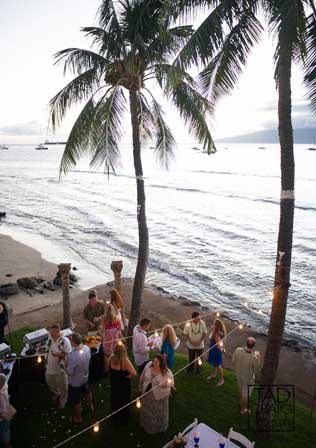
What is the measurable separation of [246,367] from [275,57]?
5.63 meters

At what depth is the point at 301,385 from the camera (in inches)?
410

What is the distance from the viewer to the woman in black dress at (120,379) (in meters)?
6.05

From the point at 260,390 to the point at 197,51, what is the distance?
232 inches

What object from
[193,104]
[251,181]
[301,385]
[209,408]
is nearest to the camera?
[209,408]

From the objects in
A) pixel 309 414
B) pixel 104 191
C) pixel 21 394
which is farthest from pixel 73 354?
pixel 104 191

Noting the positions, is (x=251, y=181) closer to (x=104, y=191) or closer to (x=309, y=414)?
(x=104, y=191)

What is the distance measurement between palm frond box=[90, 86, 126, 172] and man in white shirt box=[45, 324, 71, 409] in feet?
14.2

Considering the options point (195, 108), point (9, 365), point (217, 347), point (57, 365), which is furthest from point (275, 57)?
point (9, 365)

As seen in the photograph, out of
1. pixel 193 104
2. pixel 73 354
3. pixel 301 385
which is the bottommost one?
pixel 301 385

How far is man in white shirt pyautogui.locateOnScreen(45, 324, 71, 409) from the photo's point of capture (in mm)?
6578

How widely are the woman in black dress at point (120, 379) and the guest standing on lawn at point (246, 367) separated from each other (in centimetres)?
223

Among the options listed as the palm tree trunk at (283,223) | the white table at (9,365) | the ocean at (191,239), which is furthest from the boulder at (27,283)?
the palm tree trunk at (283,223)

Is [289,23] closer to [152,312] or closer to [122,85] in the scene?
[122,85]

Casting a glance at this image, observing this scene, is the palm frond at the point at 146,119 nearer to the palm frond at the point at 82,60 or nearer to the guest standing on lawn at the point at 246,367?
the palm frond at the point at 82,60
